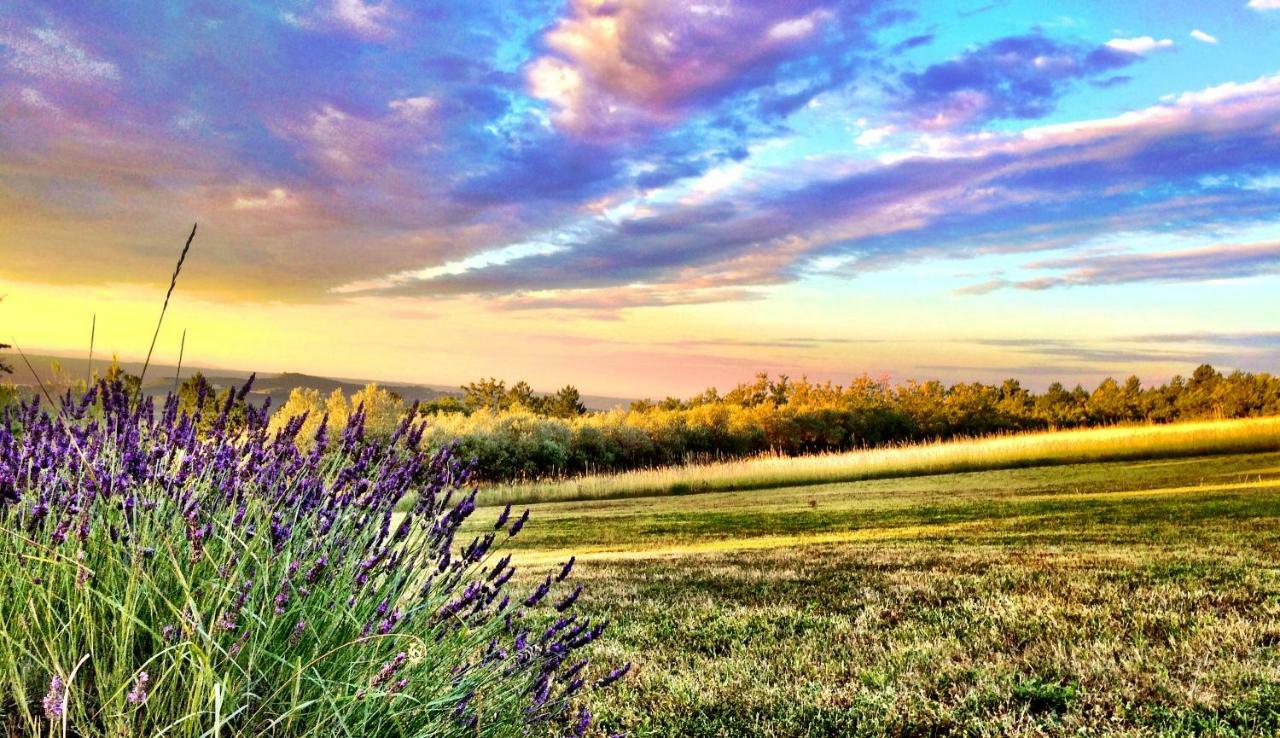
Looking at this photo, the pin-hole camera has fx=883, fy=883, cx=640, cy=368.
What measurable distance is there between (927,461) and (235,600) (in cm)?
2634

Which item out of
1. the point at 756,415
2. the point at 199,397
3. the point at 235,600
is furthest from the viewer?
the point at 756,415

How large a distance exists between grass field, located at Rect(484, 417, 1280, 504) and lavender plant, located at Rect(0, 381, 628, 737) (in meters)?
18.2

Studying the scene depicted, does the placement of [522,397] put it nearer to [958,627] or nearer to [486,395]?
[486,395]

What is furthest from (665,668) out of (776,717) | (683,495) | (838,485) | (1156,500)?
(838,485)

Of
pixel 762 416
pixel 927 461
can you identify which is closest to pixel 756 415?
pixel 762 416

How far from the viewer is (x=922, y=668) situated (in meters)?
4.90

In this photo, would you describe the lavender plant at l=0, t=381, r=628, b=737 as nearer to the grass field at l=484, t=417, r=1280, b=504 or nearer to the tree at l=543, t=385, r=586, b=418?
the grass field at l=484, t=417, r=1280, b=504

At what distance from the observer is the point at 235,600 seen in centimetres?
233

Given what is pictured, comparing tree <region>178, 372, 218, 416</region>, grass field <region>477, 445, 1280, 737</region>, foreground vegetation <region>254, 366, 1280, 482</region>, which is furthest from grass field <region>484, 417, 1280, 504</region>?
grass field <region>477, 445, 1280, 737</region>

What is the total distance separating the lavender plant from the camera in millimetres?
2418

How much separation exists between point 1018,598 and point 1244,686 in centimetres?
214

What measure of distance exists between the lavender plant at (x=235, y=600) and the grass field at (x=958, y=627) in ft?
4.68

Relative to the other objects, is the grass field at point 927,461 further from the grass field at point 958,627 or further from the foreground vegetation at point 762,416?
the grass field at point 958,627

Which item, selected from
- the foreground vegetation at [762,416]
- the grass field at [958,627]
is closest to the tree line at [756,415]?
the foreground vegetation at [762,416]
